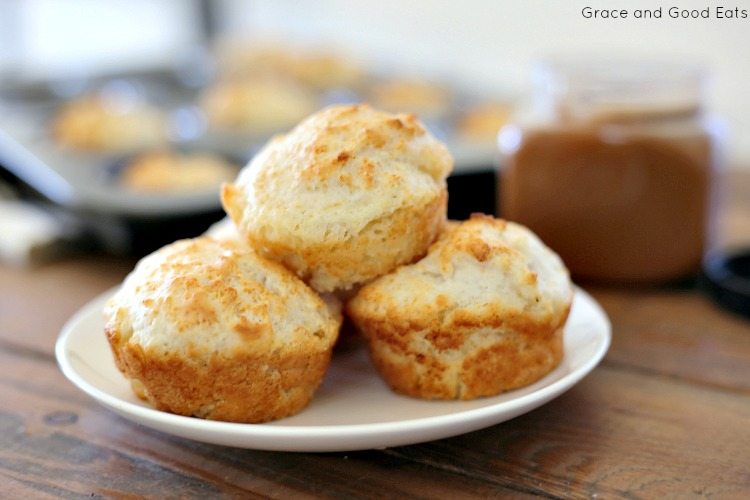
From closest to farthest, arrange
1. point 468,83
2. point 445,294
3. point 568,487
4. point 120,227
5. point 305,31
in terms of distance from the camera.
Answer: point 568,487, point 445,294, point 120,227, point 468,83, point 305,31

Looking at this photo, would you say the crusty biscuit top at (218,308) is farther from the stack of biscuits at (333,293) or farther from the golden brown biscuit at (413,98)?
the golden brown biscuit at (413,98)

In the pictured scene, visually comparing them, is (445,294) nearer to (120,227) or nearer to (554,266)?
(554,266)

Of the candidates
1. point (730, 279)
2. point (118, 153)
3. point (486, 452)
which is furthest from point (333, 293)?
point (118, 153)

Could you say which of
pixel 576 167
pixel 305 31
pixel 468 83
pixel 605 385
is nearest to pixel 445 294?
pixel 605 385

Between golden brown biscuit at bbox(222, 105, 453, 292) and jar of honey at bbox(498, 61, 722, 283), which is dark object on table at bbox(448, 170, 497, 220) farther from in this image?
golden brown biscuit at bbox(222, 105, 453, 292)

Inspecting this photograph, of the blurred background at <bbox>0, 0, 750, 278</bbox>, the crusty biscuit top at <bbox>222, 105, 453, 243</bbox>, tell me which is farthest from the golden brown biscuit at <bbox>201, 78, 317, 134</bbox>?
the crusty biscuit top at <bbox>222, 105, 453, 243</bbox>

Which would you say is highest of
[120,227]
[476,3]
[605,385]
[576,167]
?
[476,3]

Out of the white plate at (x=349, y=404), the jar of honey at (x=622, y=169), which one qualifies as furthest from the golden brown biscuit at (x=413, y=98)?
the white plate at (x=349, y=404)
